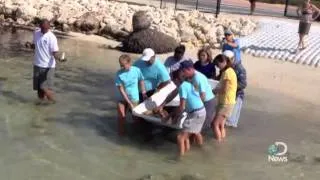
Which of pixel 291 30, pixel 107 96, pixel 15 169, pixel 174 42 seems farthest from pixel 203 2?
pixel 15 169

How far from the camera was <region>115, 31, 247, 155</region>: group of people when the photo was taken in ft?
→ 37.0

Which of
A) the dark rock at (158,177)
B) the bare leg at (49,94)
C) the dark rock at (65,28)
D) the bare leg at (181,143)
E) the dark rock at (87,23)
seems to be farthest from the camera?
the dark rock at (65,28)

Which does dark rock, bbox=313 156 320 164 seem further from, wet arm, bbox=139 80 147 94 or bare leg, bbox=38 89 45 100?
bare leg, bbox=38 89 45 100

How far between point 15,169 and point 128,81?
8.93 ft

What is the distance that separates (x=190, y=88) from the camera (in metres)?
11.2

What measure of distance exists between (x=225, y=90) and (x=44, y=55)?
13.7 ft

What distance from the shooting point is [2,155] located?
11.6 m

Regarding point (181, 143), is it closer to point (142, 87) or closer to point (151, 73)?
point (142, 87)

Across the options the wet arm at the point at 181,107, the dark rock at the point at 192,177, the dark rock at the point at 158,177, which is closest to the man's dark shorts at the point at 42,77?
the wet arm at the point at 181,107

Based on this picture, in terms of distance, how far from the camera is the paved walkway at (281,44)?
20891mm

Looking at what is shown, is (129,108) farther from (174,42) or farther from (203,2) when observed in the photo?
(203,2)

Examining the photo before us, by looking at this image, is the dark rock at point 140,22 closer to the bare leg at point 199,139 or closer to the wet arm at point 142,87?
the wet arm at point 142,87

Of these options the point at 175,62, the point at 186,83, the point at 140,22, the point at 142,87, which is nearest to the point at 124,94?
the point at 142,87

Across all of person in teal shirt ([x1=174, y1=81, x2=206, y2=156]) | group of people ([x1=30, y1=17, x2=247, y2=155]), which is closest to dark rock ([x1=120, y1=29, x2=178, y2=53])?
group of people ([x1=30, y1=17, x2=247, y2=155])
